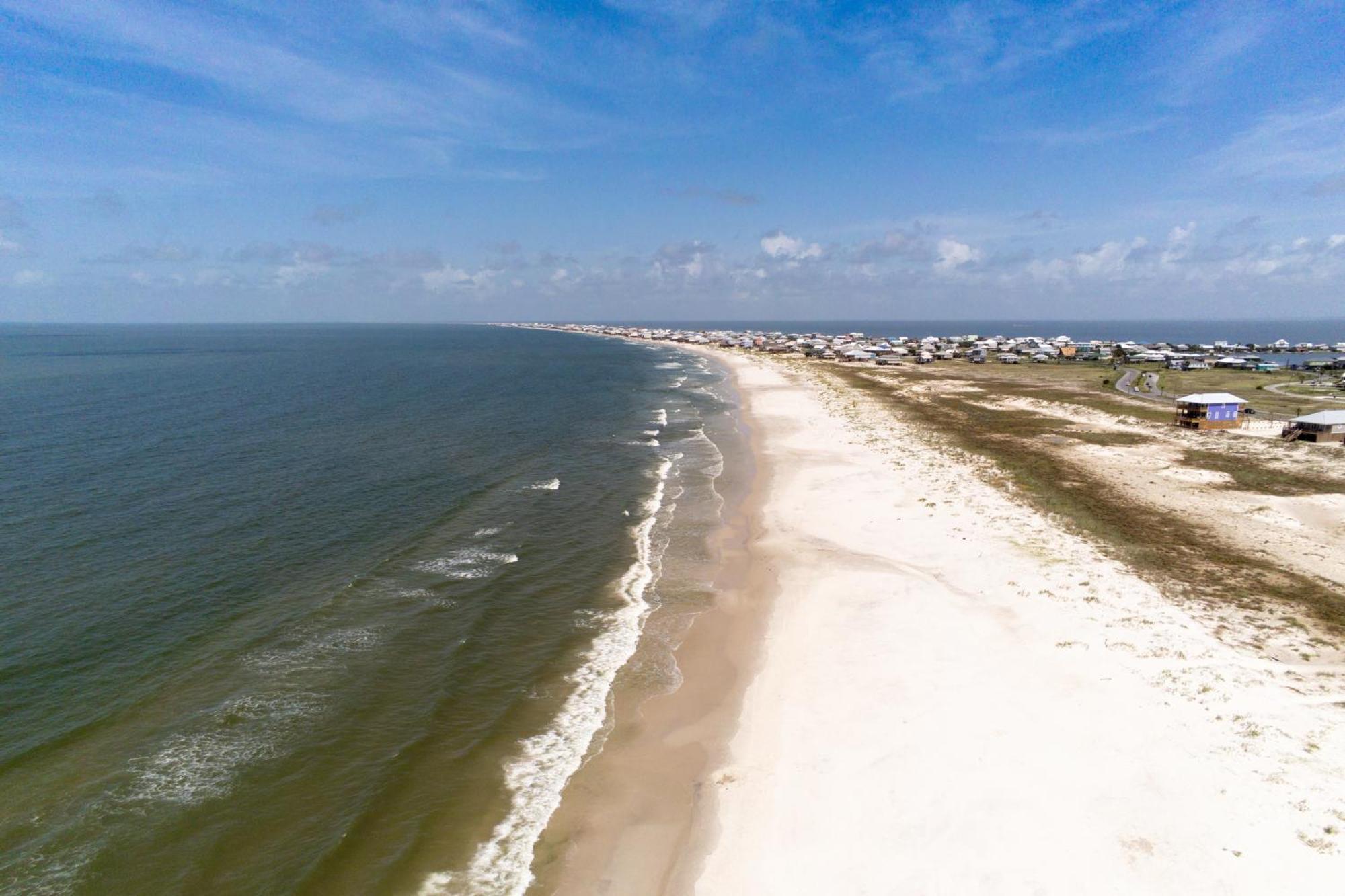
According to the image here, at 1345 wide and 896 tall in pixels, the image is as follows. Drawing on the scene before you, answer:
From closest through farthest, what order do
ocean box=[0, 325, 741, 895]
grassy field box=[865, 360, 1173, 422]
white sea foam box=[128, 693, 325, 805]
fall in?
ocean box=[0, 325, 741, 895], white sea foam box=[128, 693, 325, 805], grassy field box=[865, 360, 1173, 422]

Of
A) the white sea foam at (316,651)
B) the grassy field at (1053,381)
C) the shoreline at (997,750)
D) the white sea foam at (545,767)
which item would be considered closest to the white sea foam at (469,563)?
the white sea foam at (316,651)

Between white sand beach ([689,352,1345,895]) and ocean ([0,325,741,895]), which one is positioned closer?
white sand beach ([689,352,1345,895])

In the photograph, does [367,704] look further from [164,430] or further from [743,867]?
[164,430]

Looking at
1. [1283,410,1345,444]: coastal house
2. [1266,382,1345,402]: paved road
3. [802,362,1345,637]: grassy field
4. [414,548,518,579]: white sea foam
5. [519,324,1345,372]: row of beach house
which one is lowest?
[414,548,518,579]: white sea foam

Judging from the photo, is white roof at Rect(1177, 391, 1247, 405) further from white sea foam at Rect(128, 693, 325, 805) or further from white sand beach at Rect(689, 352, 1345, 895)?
white sea foam at Rect(128, 693, 325, 805)

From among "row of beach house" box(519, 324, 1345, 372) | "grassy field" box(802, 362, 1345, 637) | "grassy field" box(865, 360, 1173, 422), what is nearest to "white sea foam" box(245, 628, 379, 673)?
"grassy field" box(802, 362, 1345, 637)

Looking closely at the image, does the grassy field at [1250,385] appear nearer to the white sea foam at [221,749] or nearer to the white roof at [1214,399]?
the white roof at [1214,399]

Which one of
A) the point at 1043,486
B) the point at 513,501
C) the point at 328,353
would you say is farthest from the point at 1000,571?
the point at 328,353

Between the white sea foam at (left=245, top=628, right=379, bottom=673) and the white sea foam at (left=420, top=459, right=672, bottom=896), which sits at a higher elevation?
the white sea foam at (left=245, top=628, right=379, bottom=673)
